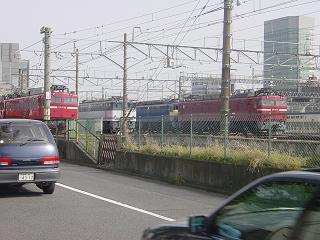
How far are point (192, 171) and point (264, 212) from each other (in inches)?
459

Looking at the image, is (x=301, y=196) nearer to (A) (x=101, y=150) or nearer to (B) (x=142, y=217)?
(B) (x=142, y=217)

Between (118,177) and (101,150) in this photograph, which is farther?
(101,150)

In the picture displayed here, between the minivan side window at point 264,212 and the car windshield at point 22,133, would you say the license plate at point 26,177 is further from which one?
the minivan side window at point 264,212

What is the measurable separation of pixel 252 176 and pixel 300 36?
116 feet

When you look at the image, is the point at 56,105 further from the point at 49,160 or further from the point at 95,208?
the point at 95,208

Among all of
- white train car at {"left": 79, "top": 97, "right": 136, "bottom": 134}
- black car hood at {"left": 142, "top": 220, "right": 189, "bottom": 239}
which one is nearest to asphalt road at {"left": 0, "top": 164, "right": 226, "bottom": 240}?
black car hood at {"left": 142, "top": 220, "right": 189, "bottom": 239}

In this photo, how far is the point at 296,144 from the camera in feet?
45.5

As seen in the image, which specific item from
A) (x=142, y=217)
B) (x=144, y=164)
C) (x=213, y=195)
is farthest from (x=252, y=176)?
(x=144, y=164)

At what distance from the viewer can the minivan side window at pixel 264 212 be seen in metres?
3.64

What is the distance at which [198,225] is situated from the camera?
412 centimetres

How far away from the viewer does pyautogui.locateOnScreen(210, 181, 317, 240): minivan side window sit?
3.64 m

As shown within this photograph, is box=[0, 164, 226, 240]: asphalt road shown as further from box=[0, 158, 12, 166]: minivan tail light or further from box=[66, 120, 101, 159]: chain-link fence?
box=[66, 120, 101, 159]: chain-link fence

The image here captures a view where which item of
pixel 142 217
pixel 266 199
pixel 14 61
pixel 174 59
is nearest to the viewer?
pixel 266 199

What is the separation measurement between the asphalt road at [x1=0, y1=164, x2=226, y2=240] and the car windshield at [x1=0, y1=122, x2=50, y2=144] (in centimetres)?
130
